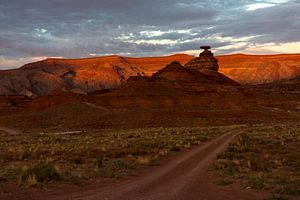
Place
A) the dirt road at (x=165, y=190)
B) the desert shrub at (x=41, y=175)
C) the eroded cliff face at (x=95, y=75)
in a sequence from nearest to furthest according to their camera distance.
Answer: the dirt road at (x=165, y=190)
the desert shrub at (x=41, y=175)
the eroded cliff face at (x=95, y=75)

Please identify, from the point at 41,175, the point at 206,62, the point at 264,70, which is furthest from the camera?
the point at 264,70

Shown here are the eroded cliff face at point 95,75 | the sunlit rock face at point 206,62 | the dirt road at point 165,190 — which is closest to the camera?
the dirt road at point 165,190

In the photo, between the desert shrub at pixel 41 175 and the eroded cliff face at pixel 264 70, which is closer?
the desert shrub at pixel 41 175

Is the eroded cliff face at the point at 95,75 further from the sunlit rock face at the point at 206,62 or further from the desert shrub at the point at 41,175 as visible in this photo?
the desert shrub at the point at 41,175

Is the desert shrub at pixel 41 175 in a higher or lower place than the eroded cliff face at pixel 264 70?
lower

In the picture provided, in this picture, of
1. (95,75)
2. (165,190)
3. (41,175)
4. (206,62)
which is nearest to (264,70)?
(206,62)

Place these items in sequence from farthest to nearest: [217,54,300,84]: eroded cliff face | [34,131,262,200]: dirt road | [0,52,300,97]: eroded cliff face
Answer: [217,54,300,84]: eroded cliff face → [0,52,300,97]: eroded cliff face → [34,131,262,200]: dirt road

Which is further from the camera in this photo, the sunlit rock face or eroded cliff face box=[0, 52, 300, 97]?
eroded cliff face box=[0, 52, 300, 97]

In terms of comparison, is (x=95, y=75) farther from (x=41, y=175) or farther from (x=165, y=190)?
(x=165, y=190)

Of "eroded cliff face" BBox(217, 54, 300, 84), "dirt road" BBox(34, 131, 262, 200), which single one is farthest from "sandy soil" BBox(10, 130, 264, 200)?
"eroded cliff face" BBox(217, 54, 300, 84)

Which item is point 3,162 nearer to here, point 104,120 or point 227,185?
point 227,185

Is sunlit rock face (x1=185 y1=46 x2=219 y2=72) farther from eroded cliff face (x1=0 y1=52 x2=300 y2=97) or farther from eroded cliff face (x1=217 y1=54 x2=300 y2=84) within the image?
eroded cliff face (x1=217 y1=54 x2=300 y2=84)

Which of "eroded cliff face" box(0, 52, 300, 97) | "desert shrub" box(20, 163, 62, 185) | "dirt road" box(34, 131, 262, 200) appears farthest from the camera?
"eroded cliff face" box(0, 52, 300, 97)

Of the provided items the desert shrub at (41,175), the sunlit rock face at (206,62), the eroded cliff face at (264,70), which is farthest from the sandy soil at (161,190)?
the eroded cliff face at (264,70)
